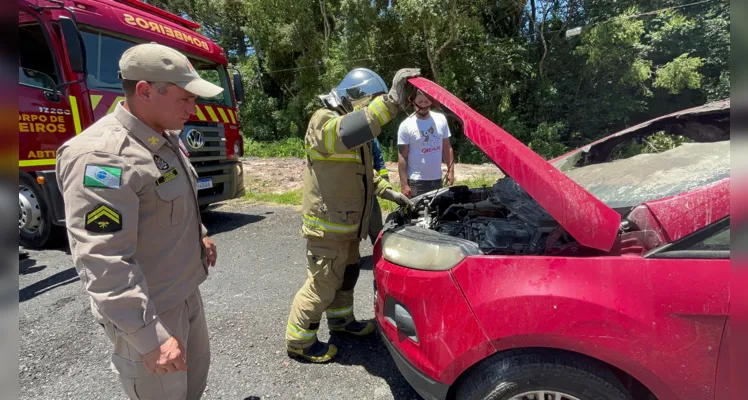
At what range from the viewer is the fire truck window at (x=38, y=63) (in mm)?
4160

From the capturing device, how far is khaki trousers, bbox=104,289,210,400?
1429 mm

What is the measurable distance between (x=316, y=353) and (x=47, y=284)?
3.09 metres

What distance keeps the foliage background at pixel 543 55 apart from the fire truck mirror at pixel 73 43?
10.5 m

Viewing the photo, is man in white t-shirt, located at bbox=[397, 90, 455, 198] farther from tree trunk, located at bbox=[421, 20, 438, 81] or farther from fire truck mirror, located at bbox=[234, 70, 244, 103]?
tree trunk, located at bbox=[421, 20, 438, 81]

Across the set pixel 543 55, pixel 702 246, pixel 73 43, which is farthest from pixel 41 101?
pixel 543 55

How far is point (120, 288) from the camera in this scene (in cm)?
124

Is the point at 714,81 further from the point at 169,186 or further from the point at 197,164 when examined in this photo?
the point at 169,186

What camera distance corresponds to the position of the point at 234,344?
9.22ft

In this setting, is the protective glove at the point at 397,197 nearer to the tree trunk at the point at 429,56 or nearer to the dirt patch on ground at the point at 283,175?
the dirt patch on ground at the point at 283,175

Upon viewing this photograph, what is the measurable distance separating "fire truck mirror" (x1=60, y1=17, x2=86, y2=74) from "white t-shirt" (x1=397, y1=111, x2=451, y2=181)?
10.9 feet

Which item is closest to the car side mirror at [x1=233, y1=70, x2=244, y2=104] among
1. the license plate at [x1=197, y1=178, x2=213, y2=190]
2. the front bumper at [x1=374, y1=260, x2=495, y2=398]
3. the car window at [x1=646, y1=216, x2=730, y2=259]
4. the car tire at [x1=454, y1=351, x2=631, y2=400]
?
the license plate at [x1=197, y1=178, x2=213, y2=190]

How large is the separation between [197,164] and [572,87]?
14.6m

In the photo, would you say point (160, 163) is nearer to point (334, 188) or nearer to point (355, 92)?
point (334, 188)

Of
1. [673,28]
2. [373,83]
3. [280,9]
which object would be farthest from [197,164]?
[673,28]
